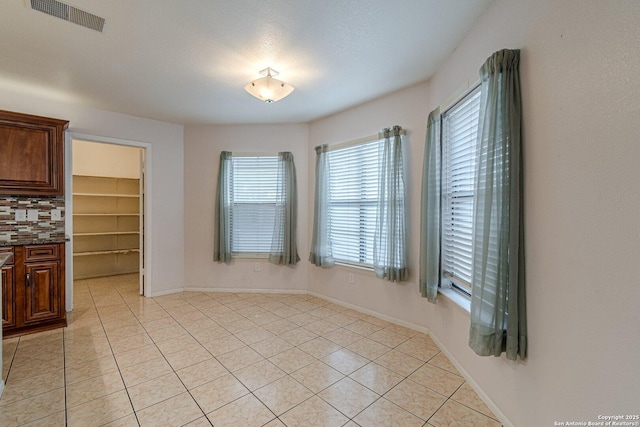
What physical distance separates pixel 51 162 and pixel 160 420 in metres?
3.04

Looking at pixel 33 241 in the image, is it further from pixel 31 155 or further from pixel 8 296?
pixel 31 155

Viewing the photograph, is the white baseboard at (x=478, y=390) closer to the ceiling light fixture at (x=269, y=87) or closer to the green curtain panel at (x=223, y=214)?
the ceiling light fixture at (x=269, y=87)

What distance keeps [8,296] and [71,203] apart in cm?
121

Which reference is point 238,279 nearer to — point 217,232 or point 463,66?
point 217,232

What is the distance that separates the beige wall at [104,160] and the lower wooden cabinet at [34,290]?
8.19ft

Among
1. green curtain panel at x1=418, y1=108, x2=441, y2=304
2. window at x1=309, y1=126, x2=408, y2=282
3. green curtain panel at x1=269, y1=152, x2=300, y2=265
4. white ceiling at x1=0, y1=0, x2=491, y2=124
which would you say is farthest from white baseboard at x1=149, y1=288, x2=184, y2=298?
green curtain panel at x1=418, y1=108, x2=441, y2=304

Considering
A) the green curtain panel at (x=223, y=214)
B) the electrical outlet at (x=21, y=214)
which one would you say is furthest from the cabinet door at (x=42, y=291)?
A: the green curtain panel at (x=223, y=214)

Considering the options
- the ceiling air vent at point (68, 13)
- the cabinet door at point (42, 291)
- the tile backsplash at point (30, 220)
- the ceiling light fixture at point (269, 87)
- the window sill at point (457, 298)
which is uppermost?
the ceiling air vent at point (68, 13)

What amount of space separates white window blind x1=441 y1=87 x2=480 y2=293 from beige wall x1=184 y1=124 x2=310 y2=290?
223 cm

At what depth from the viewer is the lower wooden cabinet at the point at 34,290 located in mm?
2762

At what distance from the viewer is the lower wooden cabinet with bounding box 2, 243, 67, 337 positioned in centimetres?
276

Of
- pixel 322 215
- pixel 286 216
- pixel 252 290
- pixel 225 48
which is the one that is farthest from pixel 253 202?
pixel 225 48

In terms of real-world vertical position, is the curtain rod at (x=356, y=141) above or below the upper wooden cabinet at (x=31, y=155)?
above

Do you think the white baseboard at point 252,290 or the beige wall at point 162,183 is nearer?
the beige wall at point 162,183
